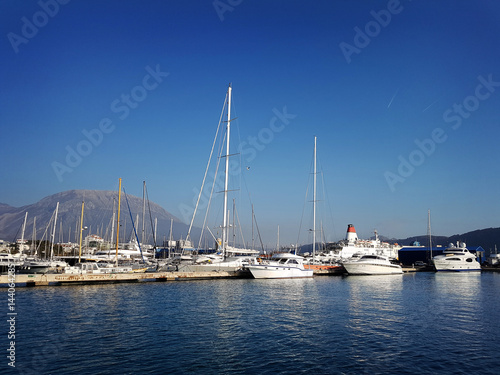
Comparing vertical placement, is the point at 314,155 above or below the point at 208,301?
above

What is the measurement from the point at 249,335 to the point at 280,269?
1276 inches

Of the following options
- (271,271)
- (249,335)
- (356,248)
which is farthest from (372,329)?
(356,248)

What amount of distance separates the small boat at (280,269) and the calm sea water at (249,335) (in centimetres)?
1656

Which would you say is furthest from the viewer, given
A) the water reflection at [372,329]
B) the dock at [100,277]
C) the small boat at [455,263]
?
the small boat at [455,263]

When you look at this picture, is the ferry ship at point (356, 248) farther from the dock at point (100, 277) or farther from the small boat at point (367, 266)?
the dock at point (100, 277)

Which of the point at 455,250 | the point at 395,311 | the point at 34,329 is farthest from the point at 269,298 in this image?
the point at 455,250

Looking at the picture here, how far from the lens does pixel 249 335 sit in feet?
62.4

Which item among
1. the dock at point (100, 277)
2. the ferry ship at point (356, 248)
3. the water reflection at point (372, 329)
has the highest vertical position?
the ferry ship at point (356, 248)

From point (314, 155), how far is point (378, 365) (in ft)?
185

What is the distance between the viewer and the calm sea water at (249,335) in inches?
564

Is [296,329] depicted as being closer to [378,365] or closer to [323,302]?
[378,365]

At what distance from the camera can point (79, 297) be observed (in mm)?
31047

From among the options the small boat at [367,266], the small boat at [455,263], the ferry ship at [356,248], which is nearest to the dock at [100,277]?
the small boat at [367,266]

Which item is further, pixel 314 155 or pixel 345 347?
pixel 314 155
